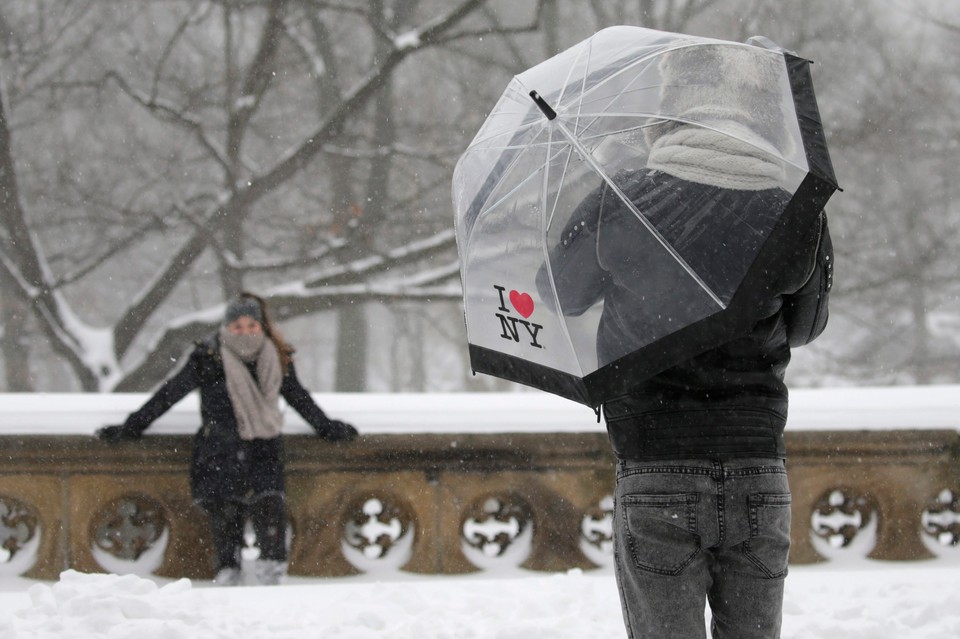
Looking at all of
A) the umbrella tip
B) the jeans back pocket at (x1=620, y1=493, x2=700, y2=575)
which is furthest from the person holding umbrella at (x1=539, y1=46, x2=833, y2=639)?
the umbrella tip

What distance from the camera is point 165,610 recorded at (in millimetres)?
3477

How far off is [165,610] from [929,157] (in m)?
15.5

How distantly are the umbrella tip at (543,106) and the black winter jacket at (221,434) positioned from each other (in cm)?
307

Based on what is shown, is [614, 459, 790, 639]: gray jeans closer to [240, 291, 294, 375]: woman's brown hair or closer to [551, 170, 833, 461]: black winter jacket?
[551, 170, 833, 461]: black winter jacket

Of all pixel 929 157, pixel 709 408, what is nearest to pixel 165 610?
pixel 709 408

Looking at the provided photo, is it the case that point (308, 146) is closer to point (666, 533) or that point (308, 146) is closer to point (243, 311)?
point (243, 311)

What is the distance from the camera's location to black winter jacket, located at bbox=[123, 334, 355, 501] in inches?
186

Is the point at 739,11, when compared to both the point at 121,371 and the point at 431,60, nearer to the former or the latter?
the point at 431,60

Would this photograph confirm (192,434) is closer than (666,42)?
No

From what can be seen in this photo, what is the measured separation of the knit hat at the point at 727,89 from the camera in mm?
1954

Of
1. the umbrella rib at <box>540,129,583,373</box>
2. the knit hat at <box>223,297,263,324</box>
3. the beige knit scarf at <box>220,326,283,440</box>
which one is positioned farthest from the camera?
the knit hat at <box>223,297,263,324</box>

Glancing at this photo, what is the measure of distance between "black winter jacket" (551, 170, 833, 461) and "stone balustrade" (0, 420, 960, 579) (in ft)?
10.00

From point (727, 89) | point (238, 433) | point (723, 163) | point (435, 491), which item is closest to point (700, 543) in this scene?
point (723, 163)

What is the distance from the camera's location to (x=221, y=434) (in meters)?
4.80
